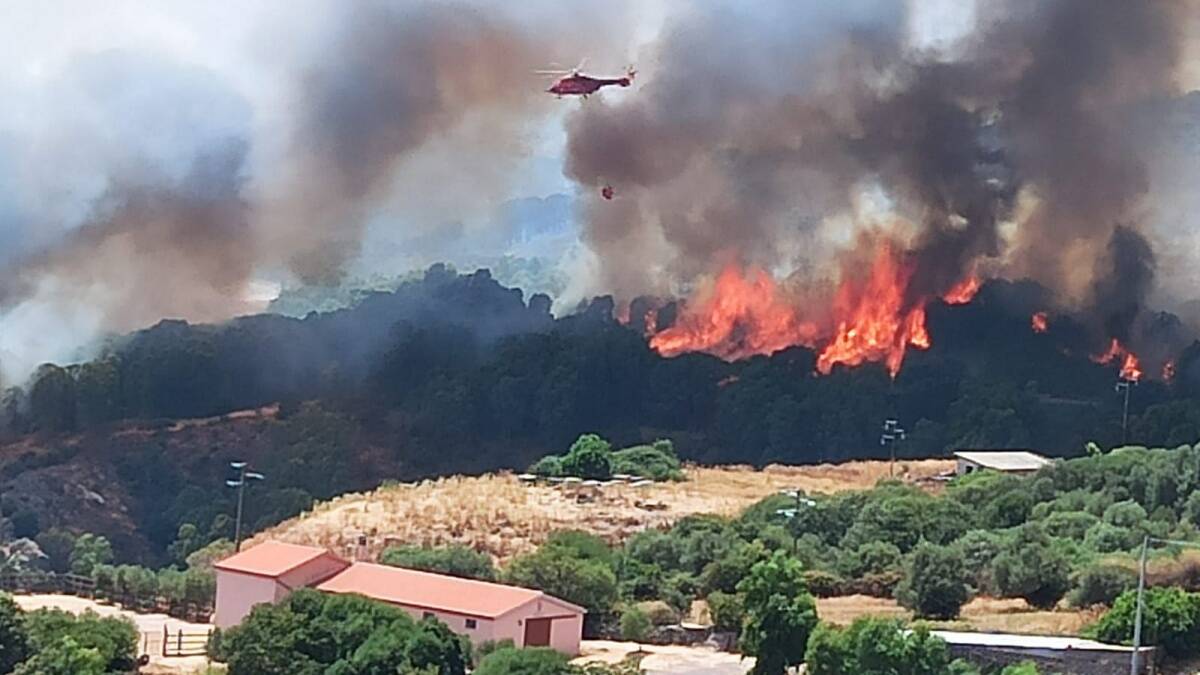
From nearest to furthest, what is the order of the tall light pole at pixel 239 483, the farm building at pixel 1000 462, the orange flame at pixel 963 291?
1. the tall light pole at pixel 239 483
2. the farm building at pixel 1000 462
3. the orange flame at pixel 963 291

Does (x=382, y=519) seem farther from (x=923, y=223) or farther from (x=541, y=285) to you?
(x=541, y=285)

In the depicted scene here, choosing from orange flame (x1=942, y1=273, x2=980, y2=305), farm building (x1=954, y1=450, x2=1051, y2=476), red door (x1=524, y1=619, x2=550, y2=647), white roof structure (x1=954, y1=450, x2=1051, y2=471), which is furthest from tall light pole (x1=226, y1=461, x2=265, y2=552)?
orange flame (x1=942, y1=273, x2=980, y2=305)

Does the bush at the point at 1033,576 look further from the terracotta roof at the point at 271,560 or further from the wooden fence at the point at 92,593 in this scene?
the wooden fence at the point at 92,593

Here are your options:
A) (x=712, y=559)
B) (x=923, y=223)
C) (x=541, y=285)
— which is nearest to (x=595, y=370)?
(x=923, y=223)

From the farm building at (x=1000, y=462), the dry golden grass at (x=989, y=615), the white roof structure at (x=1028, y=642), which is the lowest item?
the white roof structure at (x=1028, y=642)

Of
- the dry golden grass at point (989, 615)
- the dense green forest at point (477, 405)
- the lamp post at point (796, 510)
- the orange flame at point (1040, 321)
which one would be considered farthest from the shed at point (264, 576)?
the orange flame at point (1040, 321)

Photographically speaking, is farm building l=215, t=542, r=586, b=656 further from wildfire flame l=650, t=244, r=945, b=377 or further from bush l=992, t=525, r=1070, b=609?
wildfire flame l=650, t=244, r=945, b=377

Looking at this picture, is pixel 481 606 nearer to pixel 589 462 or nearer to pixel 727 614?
pixel 727 614
